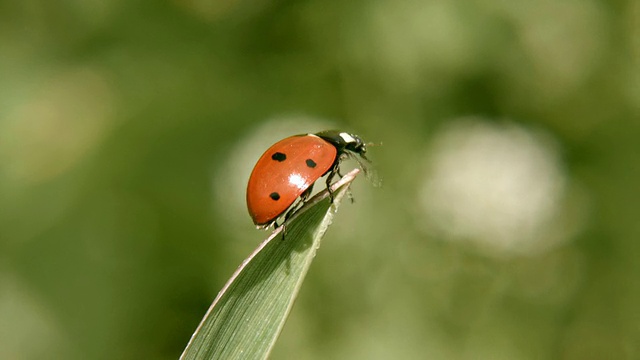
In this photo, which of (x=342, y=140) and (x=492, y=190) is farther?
(x=492, y=190)

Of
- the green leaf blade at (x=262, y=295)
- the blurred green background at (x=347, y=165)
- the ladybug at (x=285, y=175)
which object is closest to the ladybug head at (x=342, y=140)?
the ladybug at (x=285, y=175)

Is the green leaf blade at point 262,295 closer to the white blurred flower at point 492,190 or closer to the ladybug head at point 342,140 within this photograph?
the ladybug head at point 342,140

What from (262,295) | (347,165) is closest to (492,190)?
(347,165)

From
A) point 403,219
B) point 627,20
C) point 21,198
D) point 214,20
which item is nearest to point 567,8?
point 627,20

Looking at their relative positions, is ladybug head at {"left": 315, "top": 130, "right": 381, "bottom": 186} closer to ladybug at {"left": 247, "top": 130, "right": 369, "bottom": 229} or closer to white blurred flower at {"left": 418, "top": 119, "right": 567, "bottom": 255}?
ladybug at {"left": 247, "top": 130, "right": 369, "bottom": 229}

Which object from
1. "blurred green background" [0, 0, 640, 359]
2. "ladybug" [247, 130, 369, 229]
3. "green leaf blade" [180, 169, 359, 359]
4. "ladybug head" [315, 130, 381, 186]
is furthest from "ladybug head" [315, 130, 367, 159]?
"green leaf blade" [180, 169, 359, 359]

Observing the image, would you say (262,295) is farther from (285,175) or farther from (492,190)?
(492,190)
